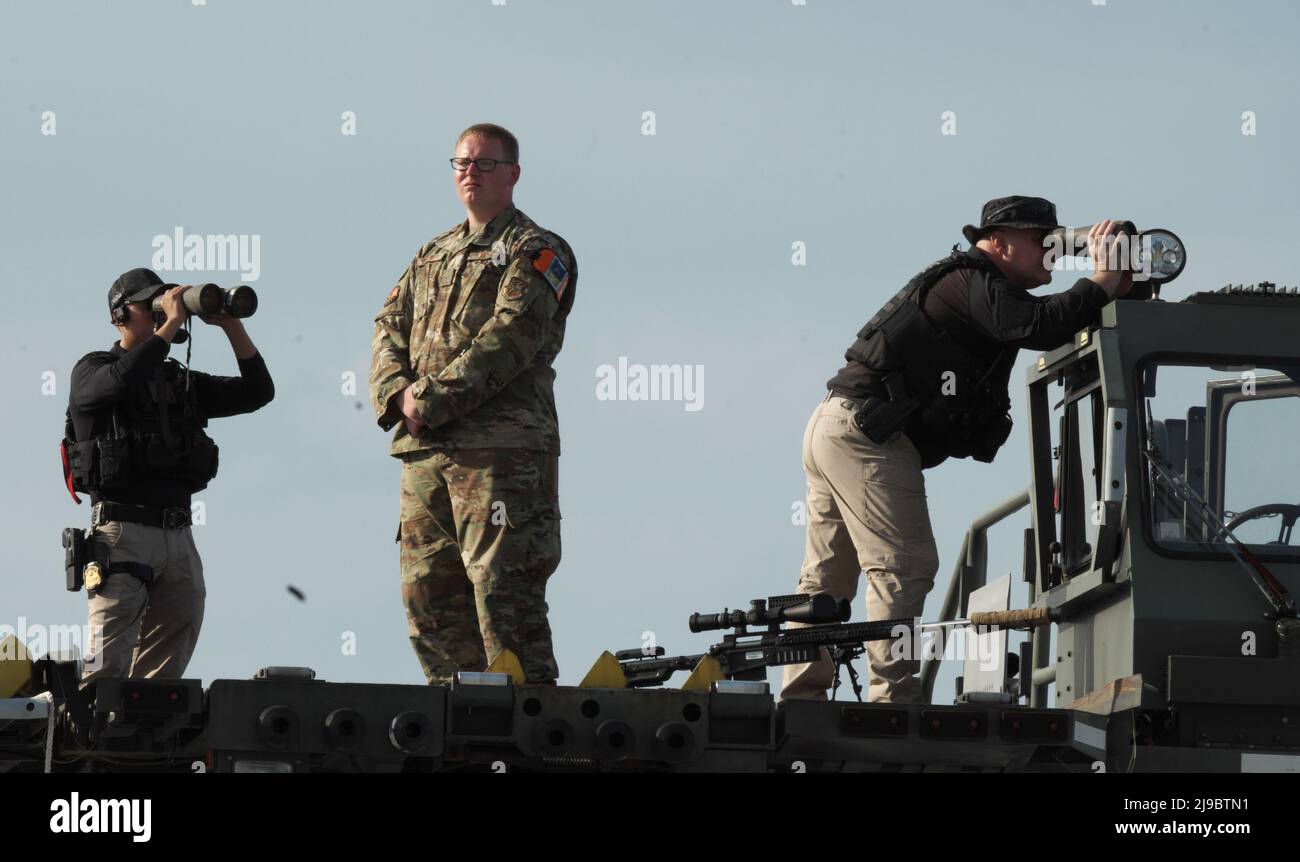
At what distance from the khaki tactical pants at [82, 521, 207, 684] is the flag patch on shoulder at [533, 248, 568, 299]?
181cm

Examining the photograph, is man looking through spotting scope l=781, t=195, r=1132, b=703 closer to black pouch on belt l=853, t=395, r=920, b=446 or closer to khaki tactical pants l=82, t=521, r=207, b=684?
black pouch on belt l=853, t=395, r=920, b=446

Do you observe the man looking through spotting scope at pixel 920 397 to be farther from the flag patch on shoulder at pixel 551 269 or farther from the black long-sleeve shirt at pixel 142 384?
the black long-sleeve shirt at pixel 142 384

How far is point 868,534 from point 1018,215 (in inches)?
53.2

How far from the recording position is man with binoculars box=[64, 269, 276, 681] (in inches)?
319

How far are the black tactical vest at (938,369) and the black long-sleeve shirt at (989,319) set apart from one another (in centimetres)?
2

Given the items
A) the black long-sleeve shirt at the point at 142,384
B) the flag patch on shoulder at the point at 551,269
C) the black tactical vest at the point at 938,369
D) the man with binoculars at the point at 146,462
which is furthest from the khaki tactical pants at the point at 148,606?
the black tactical vest at the point at 938,369

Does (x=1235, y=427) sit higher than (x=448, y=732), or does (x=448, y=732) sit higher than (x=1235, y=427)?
(x=1235, y=427)

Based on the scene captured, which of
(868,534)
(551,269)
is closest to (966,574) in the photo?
(868,534)

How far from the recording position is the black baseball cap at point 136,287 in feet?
27.5

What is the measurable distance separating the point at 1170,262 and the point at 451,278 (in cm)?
272

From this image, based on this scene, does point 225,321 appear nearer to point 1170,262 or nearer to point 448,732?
point 448,732

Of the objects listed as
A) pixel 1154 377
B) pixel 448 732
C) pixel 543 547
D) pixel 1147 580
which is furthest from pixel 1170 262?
pixel 448 732

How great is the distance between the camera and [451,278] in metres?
8.11
